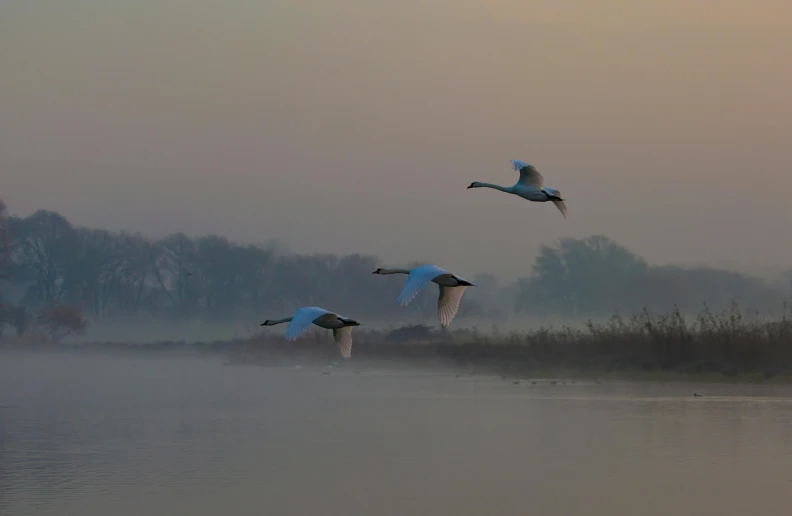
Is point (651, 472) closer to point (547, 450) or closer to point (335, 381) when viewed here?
point (547, 450)

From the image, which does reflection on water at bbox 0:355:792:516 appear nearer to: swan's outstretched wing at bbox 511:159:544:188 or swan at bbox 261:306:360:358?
swan at bbox 261:306:360:358

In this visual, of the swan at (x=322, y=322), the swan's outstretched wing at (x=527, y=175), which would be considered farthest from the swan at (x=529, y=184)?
the swan at (x=322, y=322)

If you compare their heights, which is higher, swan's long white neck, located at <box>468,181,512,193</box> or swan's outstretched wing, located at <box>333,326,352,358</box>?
swan's long white neck, located at <box>468,181,512,193</box>

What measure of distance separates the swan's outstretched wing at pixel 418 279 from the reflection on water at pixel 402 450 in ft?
8.90

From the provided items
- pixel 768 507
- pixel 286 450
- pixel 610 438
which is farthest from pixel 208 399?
pixel 768 507

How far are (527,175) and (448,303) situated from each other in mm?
1721

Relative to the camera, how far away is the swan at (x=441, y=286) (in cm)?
1260

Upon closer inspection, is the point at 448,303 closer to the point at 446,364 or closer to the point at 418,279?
the point at 418,279

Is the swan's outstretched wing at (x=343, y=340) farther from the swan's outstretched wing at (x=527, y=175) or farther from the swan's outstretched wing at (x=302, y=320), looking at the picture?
the swan's outstretched wing at (x=527, y=175)

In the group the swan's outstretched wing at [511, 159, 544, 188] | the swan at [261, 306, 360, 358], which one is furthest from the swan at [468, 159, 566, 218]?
the swan at [261, 306, 360, 358]

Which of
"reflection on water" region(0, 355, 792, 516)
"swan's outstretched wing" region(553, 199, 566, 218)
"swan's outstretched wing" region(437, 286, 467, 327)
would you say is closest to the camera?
"swan's outstretched wing" region(437, 286, 467, 327)

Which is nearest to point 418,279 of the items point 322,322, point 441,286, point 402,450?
point 441,286

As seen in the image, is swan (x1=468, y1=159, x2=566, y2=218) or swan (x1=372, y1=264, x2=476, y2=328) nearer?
swan (x1=372, y1=264, x2=476, y2=328)

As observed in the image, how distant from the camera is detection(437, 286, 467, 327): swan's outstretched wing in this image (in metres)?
13.6
